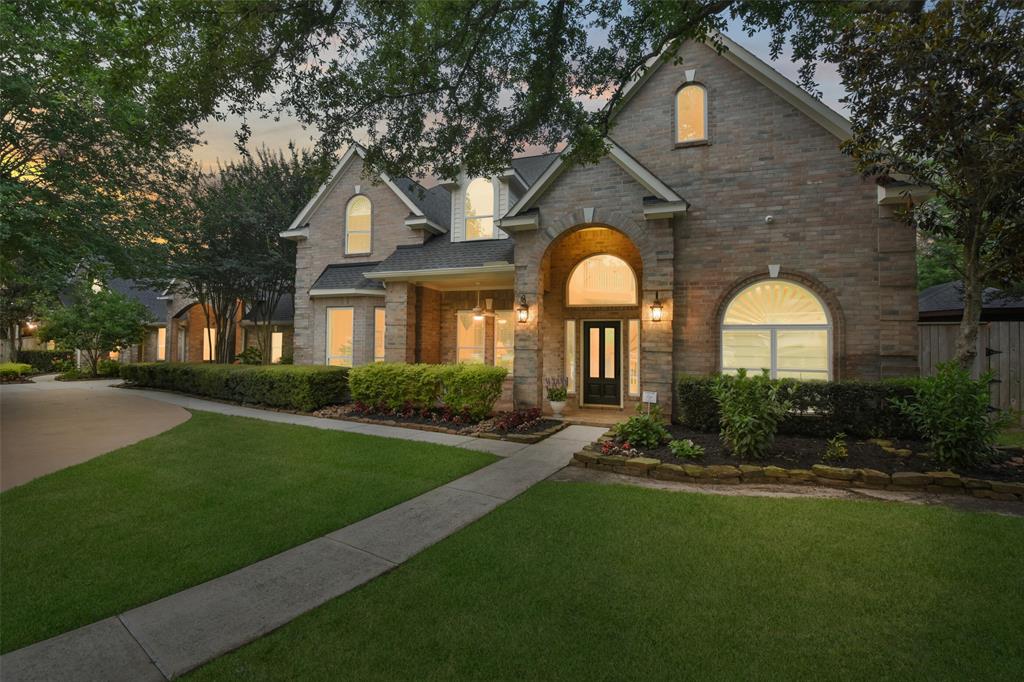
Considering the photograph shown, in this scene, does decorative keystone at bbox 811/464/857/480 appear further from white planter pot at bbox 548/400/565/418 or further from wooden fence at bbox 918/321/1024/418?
wooden fence at bbox 918/321/1024/418

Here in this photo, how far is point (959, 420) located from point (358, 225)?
1630cm

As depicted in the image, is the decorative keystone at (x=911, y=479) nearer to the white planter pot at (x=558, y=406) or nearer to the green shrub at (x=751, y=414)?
the green shrub at (x=751, y=414)

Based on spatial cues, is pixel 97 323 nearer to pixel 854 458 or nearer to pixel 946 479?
pixel 854 458

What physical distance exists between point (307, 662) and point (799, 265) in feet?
35.4

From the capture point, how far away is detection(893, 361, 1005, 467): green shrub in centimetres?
586

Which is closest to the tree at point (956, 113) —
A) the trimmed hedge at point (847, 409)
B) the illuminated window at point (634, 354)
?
the trimmed hedge at point (847, 409)

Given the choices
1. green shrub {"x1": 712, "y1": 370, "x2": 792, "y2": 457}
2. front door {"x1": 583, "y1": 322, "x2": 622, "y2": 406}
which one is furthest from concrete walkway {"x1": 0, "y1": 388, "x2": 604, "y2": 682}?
front door {"x1": 583, "y1": 322, "x2": 622, "y2": 406}

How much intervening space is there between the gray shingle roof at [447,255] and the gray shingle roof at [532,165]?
3.56 metres

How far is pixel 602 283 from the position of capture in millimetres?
12375

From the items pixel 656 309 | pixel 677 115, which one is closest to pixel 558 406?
pixel 656 309

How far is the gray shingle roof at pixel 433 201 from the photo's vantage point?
1525cm

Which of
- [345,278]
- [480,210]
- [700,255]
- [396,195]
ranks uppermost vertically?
[396,195]

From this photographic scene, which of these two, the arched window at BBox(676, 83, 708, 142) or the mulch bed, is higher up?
the arched window at BBox(676, 83, 708, 142)

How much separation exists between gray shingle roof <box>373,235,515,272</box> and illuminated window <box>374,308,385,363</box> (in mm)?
1846
